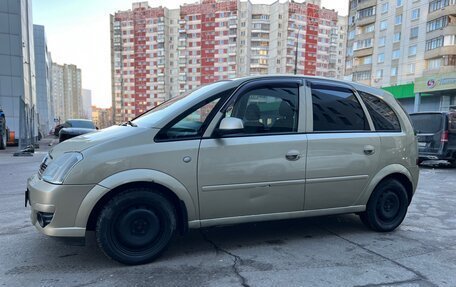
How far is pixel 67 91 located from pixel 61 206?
109493 millimetres

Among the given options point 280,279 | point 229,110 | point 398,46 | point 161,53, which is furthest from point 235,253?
point 161,53

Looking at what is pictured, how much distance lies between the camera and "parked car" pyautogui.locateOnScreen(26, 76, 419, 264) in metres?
2.93

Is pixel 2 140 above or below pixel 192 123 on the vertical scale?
below

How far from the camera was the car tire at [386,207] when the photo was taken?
4105 mm

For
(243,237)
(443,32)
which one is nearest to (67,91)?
(443,32)

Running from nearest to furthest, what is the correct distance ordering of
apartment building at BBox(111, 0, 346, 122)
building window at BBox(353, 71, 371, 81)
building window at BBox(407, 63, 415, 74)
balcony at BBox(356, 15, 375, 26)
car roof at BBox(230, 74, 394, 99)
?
car roof at BBox(230, 74, 394, 99) → building window at BBox(407, 63, 415, 74) → balcony at BBox(356, 15, 375, 26) → building window at BBox(353, 71, 371, 81) → apartment building at BBox(111, 0, 346, 122)

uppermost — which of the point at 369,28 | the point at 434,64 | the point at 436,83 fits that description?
the point at 369,28

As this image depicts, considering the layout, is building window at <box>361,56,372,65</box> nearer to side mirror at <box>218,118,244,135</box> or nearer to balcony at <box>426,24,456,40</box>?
balcony at <box>426,24,456,40</box>

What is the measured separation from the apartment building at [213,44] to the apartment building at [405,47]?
Result: 27.4 metres

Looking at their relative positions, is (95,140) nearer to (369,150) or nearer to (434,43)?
(369,150)

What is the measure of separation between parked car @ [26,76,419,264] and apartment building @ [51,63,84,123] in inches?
3756

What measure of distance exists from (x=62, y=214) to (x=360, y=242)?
3.19 m

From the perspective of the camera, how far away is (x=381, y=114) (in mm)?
4125

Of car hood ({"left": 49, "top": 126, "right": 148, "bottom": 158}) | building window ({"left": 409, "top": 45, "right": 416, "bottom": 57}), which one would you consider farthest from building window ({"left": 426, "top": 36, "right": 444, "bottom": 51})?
car hood ({"left": 49, "top": 126, "right": 148, "bottom": 158})
